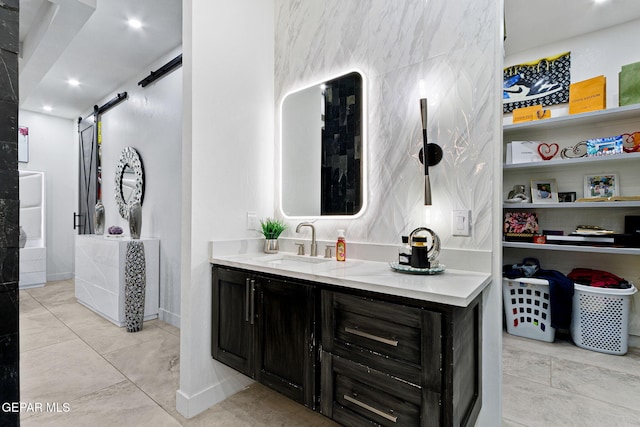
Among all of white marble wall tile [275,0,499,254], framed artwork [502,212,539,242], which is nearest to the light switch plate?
white marble wall tile [275,0,499,254]

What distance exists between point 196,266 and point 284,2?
2.06 meters

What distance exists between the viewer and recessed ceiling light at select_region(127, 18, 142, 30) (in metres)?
2.94

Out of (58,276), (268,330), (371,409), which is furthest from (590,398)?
(58,276)

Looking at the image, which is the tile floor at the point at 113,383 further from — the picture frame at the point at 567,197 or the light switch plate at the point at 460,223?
the picture frame at the point at 567,197

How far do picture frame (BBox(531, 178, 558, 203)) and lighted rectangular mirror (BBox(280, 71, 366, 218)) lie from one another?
2.14m

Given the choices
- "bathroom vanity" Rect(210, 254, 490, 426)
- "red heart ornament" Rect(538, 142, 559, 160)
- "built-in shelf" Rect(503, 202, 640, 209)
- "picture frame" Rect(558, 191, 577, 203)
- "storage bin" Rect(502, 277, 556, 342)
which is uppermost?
"red heart ornament" Rect(538, 142, 559, 160)

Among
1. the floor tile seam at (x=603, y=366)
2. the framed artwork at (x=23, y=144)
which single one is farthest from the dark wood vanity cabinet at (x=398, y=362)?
the framed artwork at (x=23, y=144)

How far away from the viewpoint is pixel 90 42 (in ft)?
10.9

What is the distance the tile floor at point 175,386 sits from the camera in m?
1.83

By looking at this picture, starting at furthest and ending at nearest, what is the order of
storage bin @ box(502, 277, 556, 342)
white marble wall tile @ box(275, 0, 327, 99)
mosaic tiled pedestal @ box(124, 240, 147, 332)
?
mosaic tiled pedestal @ box(124, 240, 147, 332)
storage bin @ box(502, 277, 556, 342)
white marble wall tile @ box(275, 0, 327, 99)

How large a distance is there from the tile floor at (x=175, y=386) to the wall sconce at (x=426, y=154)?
4.60 ft

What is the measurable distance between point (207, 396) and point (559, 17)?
13.3 ft

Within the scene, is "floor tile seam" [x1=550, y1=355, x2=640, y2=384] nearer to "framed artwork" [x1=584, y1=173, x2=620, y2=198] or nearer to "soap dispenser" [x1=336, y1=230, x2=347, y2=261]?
"framed artwork" [x1=584, y1=173, x2=620, y2=198]

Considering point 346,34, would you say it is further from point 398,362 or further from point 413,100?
point 398,362
